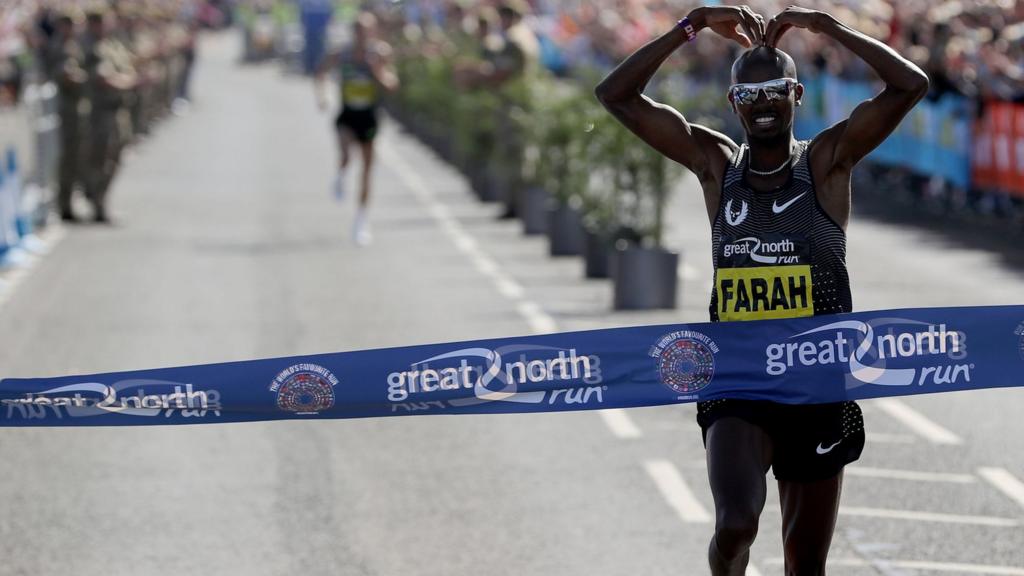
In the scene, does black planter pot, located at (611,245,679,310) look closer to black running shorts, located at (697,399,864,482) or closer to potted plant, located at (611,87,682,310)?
potted plant, located at (611,87,682,310)

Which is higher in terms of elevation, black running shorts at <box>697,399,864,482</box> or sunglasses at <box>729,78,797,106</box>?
sunglasses at <box>729,78,797,106</box>

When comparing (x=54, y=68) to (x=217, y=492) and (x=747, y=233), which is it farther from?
(x=747, y=233)

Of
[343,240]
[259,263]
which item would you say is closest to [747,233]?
[259,263]

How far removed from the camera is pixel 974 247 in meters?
21.2

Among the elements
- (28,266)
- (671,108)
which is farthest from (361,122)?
(671,108)

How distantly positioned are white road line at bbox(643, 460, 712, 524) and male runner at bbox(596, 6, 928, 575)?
2722mm

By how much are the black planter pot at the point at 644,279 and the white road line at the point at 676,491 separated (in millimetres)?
5797

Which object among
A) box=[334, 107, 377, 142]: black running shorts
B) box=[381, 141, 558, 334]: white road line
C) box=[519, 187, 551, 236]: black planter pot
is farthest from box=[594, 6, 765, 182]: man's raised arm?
box=[519, 187, 551, 236]: black planter pot

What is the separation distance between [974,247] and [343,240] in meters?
6.44

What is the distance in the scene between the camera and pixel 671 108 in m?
6.69

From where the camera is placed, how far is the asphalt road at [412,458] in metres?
8.52

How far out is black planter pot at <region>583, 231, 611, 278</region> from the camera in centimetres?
1859

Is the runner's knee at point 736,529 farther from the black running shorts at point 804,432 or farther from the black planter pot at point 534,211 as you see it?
the black planter pot at point 534,211

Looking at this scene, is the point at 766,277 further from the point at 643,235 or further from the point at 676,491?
the point at 643,235
